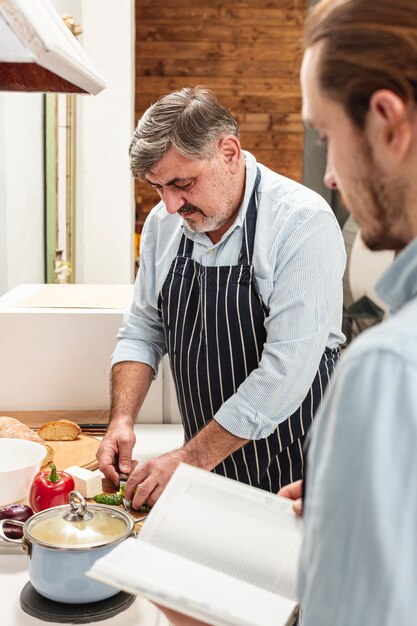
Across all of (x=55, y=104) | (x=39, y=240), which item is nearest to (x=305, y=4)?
(x=55, y=104)

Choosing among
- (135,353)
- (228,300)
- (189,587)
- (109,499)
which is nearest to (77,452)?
(135,353)

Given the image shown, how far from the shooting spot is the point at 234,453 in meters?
2.07

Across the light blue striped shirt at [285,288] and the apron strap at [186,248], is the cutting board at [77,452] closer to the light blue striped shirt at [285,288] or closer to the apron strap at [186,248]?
the light blue striped shirt at [285,288]

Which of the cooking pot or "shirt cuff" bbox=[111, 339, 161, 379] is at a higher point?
"shirt cuff" bbox=[111, 339, 161, 379]

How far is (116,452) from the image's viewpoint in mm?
1940

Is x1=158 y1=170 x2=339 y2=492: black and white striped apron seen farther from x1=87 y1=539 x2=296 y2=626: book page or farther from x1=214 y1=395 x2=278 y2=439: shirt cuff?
x1=87 y1=539 x2=296 y2=626: book page

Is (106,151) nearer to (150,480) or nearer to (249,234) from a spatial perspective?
(249,234)

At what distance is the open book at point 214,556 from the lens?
0.89 metres

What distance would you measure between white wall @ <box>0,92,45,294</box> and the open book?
2.01 metres

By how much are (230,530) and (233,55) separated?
21.6 feet

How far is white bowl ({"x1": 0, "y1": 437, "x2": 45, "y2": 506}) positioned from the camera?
1.70 meters

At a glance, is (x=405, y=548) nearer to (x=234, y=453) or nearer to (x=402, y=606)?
(x=402, y=606)

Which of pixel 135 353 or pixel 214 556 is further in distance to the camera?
pixel 135 353

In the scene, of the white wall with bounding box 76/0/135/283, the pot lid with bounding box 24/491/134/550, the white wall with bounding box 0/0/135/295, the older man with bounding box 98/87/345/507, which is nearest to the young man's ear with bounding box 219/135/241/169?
the older man with bounding box 98/87/345/507
